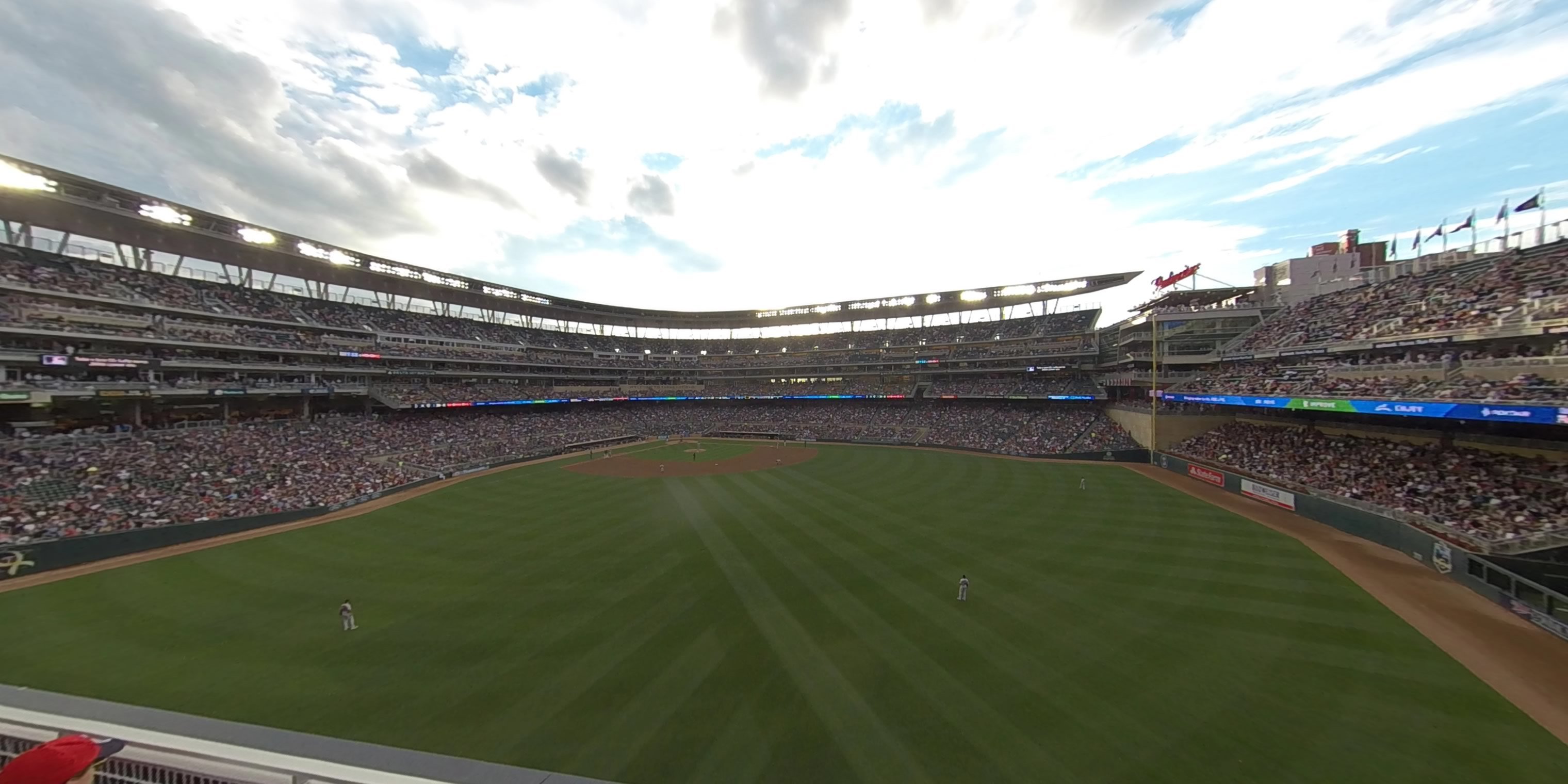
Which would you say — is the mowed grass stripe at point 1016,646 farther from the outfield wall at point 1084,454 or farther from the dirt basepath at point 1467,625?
the outfield wall at point 1084,454

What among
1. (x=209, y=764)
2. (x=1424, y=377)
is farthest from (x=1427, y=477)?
(x=209, y=764)

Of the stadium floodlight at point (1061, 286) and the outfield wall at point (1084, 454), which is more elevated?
the stadium floodlight at point (1061, 286)

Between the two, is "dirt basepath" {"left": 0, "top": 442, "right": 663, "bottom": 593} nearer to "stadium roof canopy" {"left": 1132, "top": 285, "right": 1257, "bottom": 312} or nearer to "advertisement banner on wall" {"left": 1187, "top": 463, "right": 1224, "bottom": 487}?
"advertisement banner on wall" {"left": 1187, "top": 463, "right": 1224, "bottom": 487}

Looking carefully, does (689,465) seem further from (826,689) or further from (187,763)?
(187,763)

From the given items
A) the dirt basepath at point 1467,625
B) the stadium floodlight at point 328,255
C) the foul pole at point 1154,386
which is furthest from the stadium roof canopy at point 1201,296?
the stadium floodlight at point 328,255

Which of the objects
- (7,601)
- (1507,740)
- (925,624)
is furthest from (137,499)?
(1507,740)

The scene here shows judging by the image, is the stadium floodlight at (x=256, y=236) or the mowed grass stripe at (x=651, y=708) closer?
the mowed grass stripe at (x=651, y=708)

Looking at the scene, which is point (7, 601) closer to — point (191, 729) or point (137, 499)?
point (137, 499)
